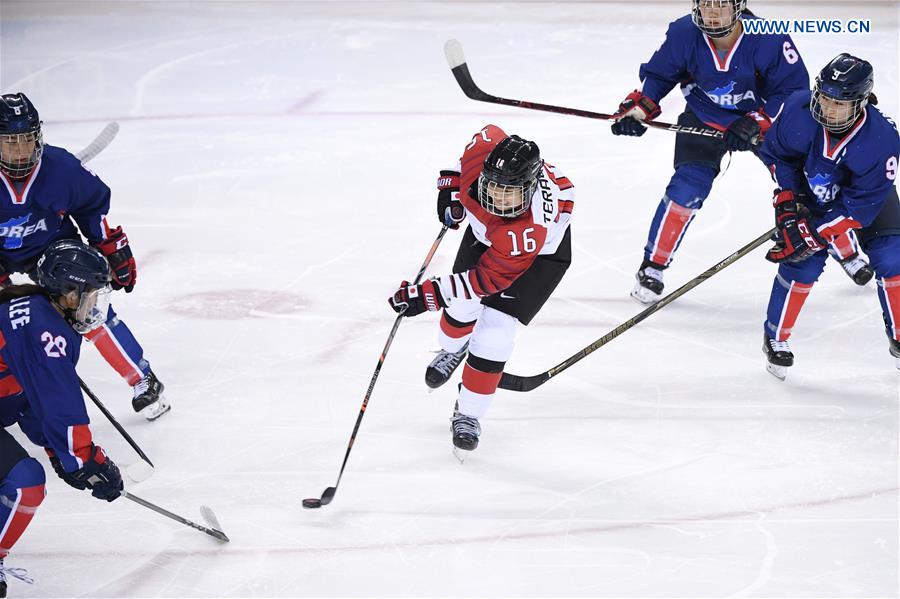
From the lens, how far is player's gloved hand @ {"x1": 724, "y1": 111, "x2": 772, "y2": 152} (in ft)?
12.4

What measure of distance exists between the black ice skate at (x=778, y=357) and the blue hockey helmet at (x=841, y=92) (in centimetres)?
75

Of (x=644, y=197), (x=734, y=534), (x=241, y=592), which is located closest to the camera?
(x=241, y=592)

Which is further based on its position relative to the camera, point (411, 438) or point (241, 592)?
point (411, 438)

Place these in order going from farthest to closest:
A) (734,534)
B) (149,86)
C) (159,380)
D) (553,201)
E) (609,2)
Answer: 1. (609,2)
2. (149,86)
3. (159,380)
4. (553,201)
5. (734,534)

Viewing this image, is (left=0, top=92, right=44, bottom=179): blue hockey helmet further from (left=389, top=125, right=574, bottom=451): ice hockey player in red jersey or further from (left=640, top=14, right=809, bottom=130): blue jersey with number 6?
(left=640, top=14, right=809, bottom=130): blue jersey with number 6

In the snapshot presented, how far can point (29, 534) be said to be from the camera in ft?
9.15

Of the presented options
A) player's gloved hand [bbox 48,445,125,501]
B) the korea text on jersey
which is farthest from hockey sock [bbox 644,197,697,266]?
the korea text on jersey

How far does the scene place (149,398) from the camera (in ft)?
10.9

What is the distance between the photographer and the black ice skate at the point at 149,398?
3.33 m

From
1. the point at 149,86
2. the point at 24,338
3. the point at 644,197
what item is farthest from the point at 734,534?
the point at 149,86

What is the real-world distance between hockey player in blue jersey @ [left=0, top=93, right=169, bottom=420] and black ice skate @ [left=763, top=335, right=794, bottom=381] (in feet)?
6.35

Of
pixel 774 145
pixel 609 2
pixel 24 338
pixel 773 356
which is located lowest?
pixel 609 2

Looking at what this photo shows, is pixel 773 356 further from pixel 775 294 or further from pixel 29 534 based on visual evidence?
pixel 29 534

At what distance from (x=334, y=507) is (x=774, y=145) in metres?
1.73
